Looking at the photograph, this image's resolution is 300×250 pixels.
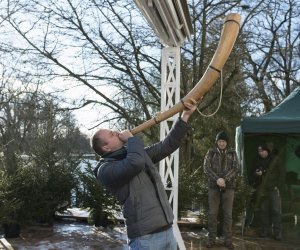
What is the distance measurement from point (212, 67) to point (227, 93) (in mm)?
11009

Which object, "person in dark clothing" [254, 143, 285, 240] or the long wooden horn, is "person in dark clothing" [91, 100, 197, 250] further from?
"person in dark clothing" [254, 143, 285, 240]

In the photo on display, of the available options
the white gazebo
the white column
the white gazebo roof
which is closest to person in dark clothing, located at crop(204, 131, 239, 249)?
the white gazebo

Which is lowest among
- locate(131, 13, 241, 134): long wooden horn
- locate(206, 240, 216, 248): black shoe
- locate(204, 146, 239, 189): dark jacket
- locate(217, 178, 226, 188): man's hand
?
locate(206, 240, 216, 248): black shoe

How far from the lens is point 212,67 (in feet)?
9.83

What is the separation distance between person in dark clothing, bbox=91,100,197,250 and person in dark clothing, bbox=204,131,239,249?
14.4 ft

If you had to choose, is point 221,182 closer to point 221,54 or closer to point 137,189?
point 221,54

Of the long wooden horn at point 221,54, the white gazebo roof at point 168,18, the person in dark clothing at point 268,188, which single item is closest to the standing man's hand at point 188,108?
the long wooden horn at point 221,54

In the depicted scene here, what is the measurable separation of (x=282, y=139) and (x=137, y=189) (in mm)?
7012

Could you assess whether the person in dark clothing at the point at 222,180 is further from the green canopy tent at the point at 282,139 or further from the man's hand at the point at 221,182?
the green canopy tent at the point at 282,139

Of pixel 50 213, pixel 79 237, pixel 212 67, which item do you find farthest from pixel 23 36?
pixel 212 67

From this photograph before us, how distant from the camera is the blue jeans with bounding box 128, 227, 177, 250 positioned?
2777 mm

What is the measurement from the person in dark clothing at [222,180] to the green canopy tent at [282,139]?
1.13 metres

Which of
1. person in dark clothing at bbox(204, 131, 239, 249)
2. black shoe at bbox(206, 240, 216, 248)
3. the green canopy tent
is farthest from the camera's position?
the green canopy tent

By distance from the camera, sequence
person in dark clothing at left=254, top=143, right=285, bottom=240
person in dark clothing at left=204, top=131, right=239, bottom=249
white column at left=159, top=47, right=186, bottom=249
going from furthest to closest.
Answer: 1. person in dark clothing at left=254, top=143, right=285, bottom=240
2. person in dark clothing at left=204, top=131, right=239, bottom=249
3. white column at left=159, top=47, right=186, bottom=249
